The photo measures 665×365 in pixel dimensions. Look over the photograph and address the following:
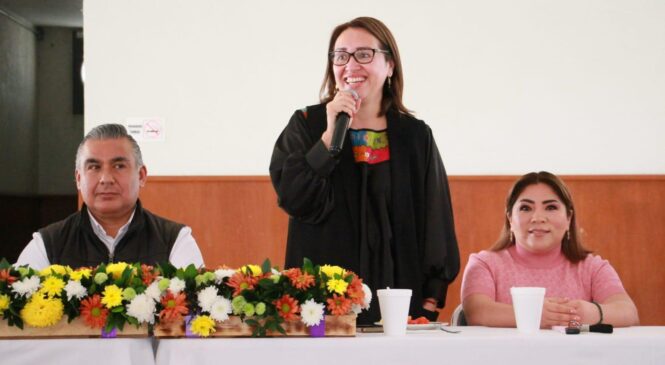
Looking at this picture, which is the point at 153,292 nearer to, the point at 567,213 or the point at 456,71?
the point at 567,213

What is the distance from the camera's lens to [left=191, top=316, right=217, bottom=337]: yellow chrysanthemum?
1749 millimetres

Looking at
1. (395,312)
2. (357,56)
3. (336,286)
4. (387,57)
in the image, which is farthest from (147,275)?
(387,57)

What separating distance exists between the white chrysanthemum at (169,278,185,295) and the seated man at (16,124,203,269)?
2.37 feet

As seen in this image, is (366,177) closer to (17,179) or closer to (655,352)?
(655,352)

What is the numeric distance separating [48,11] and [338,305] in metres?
5.70

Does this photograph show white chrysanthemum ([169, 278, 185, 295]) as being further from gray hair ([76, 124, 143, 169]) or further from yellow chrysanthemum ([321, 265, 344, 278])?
gray hair ([76, 124, 143, 169])

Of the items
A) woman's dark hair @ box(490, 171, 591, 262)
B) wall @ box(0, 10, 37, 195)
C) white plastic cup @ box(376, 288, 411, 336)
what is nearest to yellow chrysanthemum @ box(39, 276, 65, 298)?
white plastic cup @ box(376, 288, 411, 336)

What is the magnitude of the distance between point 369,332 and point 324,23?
3308 millimetres

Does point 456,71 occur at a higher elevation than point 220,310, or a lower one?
higher

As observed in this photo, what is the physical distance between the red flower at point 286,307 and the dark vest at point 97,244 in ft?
2.83

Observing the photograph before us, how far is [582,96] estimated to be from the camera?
5.07 meters

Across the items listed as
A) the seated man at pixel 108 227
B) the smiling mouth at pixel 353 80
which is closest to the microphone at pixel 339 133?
the smiling mouth at pixel 353 80

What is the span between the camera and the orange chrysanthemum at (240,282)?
5.90ft

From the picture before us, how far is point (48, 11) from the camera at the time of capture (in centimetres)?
689
